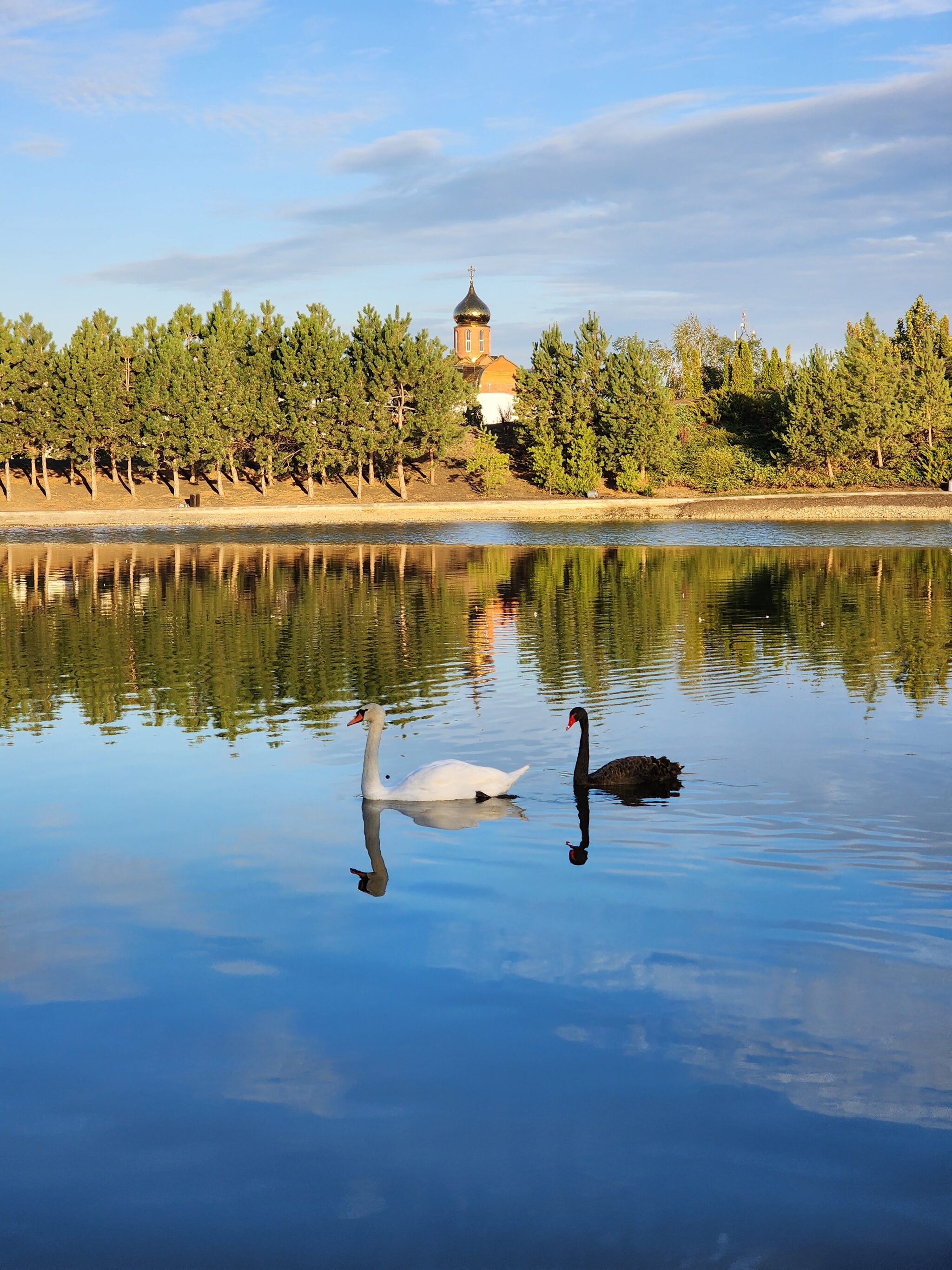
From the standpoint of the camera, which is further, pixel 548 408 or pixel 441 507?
pixel 548 408

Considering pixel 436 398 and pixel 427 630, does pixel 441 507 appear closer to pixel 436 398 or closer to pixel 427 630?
pixel 436 398

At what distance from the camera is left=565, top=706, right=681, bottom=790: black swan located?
13508 mm

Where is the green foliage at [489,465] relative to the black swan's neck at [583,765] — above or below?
above

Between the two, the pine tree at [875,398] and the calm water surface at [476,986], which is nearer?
the calm water surface at [476,986]

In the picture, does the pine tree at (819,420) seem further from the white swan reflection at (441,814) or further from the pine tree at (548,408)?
the white swan reflection at (441,814)

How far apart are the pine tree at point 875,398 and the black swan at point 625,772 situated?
78.8 metres

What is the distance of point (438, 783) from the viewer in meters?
12.7

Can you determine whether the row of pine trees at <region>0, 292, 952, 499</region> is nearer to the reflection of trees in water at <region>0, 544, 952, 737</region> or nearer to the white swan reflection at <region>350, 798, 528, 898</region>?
the reflection of trees in water at <region>0, 544, 952, 737</region>

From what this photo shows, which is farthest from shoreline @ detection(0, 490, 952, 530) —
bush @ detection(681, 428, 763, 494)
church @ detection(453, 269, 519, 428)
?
church @ detection(453, 269, 519, 428)

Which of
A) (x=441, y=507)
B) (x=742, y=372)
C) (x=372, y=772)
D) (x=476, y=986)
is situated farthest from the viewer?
(x=742, y=372)

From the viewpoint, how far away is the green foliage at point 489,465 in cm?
8981

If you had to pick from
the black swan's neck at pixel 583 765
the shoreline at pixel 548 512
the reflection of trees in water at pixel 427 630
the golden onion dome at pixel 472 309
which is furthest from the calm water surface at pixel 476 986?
the golden onion dome at pixel 472 309

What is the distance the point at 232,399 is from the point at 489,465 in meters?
18.7

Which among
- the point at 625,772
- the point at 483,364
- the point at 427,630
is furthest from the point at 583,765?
the point at 483,364
